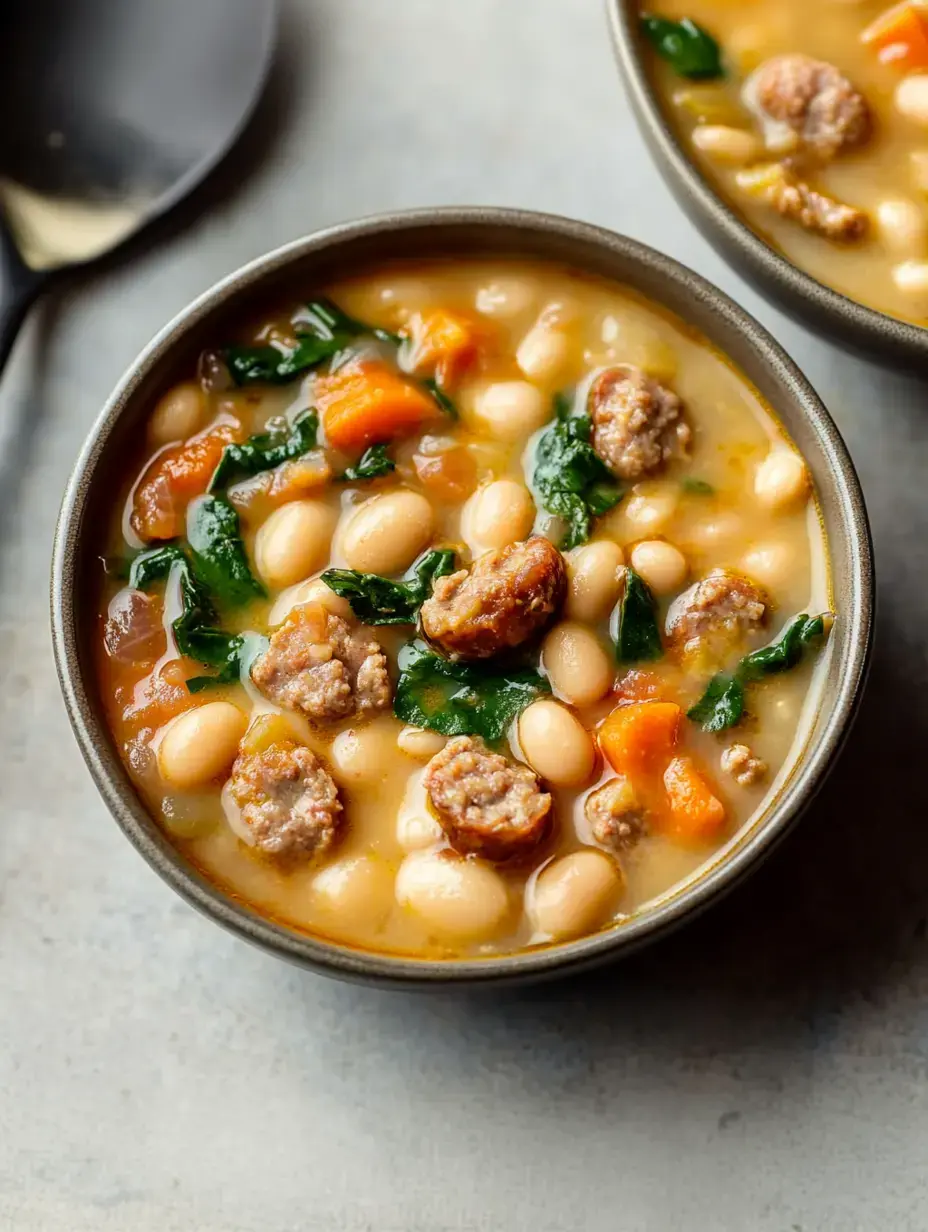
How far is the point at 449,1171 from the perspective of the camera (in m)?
2.97

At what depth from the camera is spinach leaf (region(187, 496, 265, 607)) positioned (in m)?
2.81

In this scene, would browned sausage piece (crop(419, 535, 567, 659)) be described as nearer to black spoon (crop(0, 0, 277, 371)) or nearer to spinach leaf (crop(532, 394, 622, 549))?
spinach leaf (crop(532, 394, 622, 549))

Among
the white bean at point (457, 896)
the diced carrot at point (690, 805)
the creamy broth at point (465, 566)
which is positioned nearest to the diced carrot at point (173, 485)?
the creamy broth at point (465, 566)

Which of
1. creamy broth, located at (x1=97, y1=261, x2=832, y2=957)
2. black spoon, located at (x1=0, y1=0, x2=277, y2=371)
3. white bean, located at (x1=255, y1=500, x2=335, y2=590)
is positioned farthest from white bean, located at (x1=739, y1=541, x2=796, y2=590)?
black spoon, located at (x1=0, y1=0, x2=277, y2=371)

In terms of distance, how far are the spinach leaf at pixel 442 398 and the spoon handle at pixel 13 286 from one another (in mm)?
1020

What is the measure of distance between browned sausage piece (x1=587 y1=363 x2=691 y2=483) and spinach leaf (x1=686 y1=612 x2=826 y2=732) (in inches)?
16.0

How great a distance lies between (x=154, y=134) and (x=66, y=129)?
0.20m

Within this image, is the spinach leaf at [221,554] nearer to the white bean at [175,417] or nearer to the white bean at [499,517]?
the white bean at [175,417]

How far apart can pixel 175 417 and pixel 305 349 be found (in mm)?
288

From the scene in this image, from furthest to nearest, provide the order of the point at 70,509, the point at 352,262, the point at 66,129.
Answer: the point at 66,129
the point at 352,262
the point at 70,509

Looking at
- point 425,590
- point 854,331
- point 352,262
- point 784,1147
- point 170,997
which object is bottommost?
point 784,1147

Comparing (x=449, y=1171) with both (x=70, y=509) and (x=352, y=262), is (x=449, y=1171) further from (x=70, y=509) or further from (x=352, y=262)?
(x=352, y=262)

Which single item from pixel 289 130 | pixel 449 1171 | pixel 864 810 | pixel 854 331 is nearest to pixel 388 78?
pixel 289 130

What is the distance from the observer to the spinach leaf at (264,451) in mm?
2861
